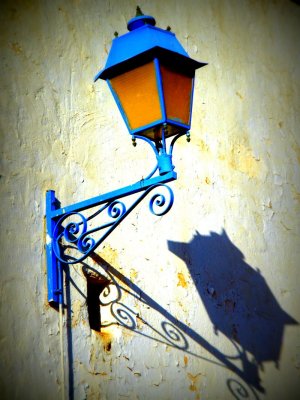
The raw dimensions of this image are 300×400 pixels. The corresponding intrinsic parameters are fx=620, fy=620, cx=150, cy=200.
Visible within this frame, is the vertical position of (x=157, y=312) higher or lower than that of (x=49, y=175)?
lower

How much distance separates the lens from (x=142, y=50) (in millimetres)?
2129

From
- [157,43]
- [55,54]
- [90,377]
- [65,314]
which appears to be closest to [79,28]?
[55,54]

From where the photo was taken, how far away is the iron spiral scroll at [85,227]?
7.06ft

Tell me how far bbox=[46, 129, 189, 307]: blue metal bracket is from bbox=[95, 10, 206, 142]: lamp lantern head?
6 cm

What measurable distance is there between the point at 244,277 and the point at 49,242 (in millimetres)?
1182

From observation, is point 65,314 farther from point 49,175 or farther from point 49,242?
point 49,175

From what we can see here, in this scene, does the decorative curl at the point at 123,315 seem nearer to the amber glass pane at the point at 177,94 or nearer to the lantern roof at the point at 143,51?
the amber glass pane at the point at 177,94

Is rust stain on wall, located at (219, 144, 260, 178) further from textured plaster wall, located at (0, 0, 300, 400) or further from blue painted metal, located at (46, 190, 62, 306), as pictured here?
blue painted metal, located at (46, 190, 62, 306)

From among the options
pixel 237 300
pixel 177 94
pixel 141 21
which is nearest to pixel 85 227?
pixel 177 94

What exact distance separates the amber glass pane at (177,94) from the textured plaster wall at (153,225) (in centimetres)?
63

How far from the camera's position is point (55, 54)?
2748mm

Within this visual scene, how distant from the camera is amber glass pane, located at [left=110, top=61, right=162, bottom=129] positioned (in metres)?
2.14

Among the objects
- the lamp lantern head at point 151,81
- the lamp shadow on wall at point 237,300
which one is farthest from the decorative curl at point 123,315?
the lamp lantern head at point 151,81

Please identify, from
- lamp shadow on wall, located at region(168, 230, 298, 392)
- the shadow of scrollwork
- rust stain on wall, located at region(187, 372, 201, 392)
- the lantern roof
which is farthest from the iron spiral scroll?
rust stain on wall, located at region(187, 372, 201, 392)
